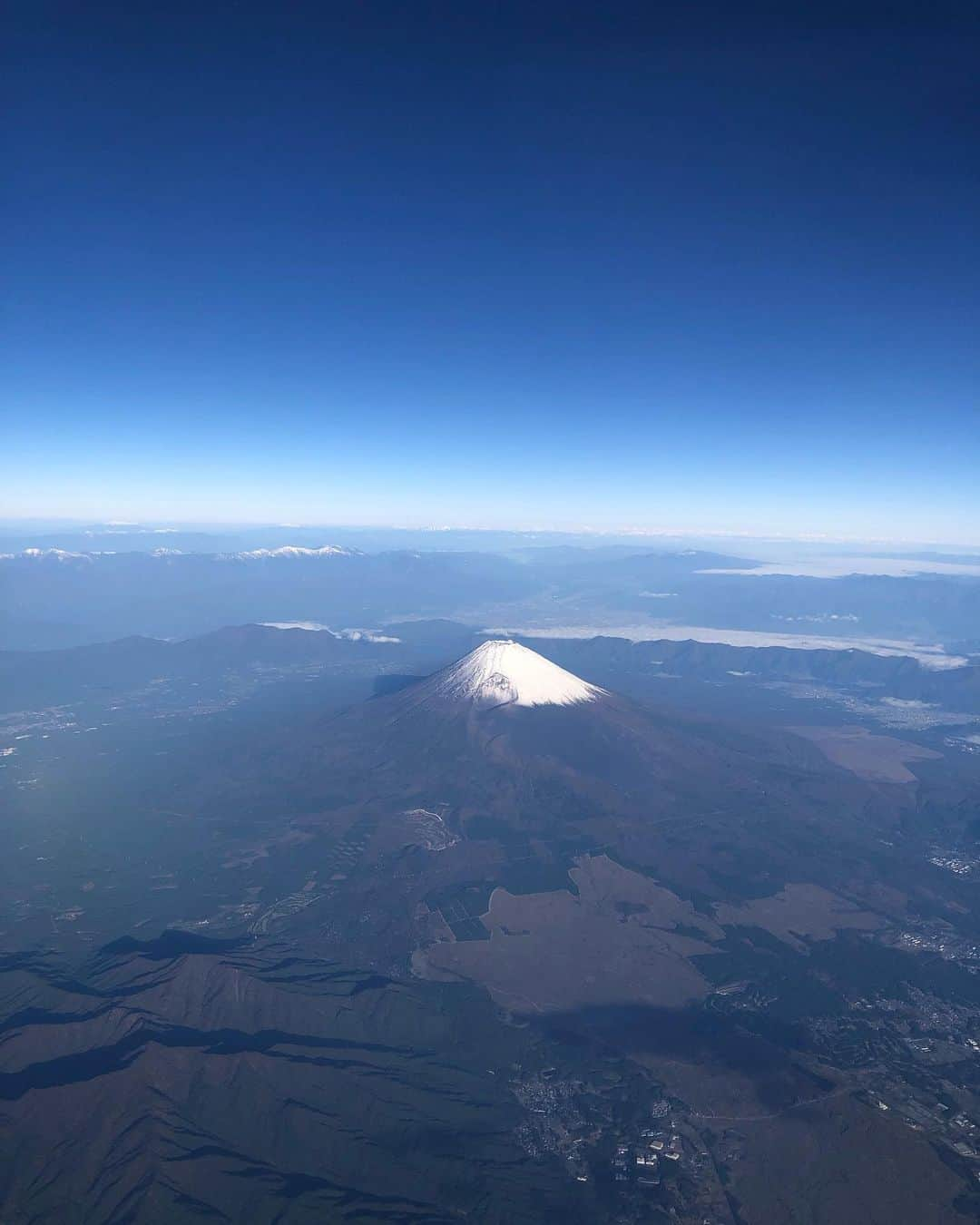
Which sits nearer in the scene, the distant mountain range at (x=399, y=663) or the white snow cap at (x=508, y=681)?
Answer: the white snow cap at (x=508, y=681)

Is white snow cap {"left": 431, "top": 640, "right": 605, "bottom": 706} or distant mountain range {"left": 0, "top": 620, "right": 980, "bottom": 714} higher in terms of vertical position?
white snow cap {"left": 431, "top": 640, "right": 605, "bottom": 706}

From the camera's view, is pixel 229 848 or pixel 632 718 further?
pixel 632 718

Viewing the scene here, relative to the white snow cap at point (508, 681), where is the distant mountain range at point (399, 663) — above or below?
below

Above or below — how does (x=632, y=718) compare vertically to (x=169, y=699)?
above

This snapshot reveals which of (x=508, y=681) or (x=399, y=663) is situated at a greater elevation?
(x=508, y=681)

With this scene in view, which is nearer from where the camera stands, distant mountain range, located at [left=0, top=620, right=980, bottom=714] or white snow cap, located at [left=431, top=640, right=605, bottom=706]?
white snow cap, located at [left=431, top=640, right=605, bottom=706]

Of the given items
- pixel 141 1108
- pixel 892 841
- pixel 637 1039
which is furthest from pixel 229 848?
pixel 892 841

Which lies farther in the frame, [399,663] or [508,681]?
[399,663]

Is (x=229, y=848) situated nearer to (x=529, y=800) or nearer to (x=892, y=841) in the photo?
(x=529, y=800)
